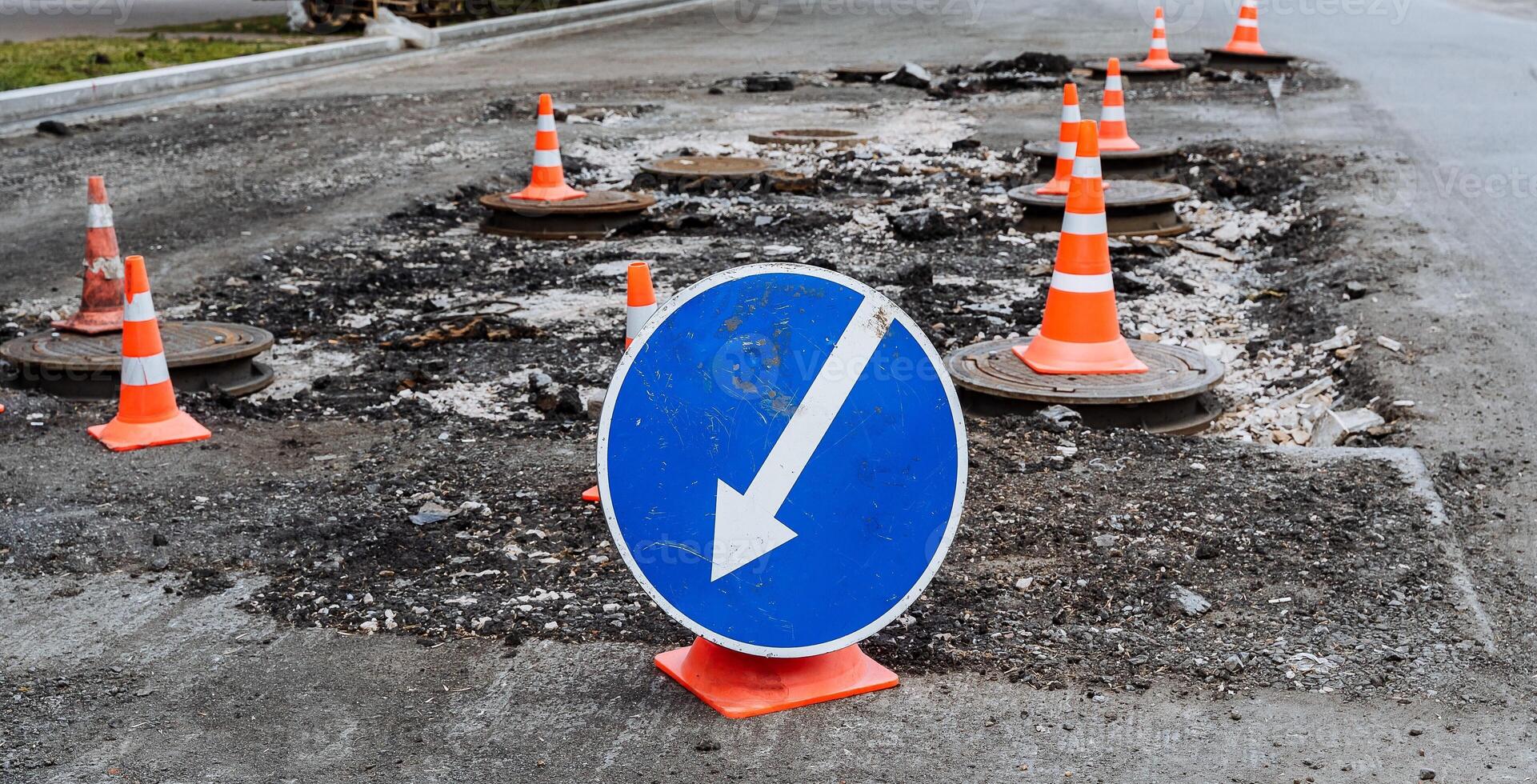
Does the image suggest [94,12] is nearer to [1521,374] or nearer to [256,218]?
[256,218]

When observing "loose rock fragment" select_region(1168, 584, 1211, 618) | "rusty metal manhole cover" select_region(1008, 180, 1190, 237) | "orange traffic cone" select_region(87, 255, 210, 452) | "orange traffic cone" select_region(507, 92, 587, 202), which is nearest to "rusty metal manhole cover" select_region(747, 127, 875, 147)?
"orange traffic cone" select_region(507, 92, 587, 202)

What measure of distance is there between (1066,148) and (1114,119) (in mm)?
1445

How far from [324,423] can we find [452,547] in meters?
1.72

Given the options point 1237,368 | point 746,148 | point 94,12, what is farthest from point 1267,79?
point 94,12

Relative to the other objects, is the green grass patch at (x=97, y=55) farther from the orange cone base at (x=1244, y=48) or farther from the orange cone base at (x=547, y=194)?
the orange cone base at (x=1244, y=48)

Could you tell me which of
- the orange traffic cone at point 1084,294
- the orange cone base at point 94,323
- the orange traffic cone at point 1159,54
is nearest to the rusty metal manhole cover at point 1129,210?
the orange traffic cone at point 1084,294

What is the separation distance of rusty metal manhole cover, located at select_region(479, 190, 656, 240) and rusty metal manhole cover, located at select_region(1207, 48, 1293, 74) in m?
9.13

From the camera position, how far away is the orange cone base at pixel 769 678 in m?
3.38

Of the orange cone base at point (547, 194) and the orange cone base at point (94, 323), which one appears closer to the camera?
the orange cone base at point (94, 323)

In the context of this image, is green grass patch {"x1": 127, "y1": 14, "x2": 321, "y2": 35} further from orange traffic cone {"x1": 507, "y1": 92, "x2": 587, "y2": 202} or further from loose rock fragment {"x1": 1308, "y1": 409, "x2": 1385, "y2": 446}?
loose rock fragment {"x1": 1308, "y1": 409, "x2": 1385, "y2": 446}

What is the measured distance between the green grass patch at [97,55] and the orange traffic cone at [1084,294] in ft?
43.0

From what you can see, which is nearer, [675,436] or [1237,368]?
[675,436]

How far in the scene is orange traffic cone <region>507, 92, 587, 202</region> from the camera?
1002 cm

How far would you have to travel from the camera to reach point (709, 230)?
9688 mm
